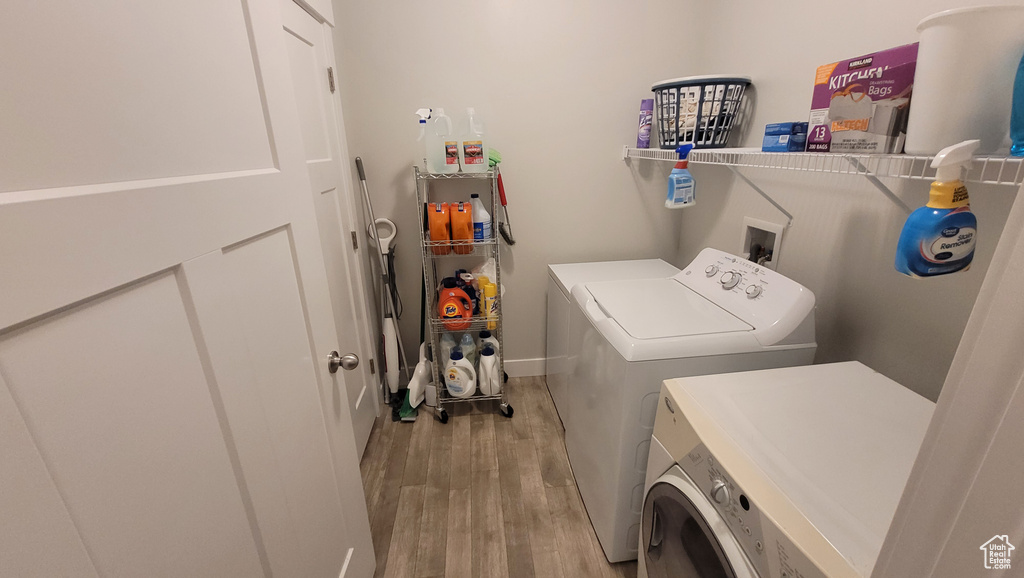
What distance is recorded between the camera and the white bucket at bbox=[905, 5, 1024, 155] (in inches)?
26.7

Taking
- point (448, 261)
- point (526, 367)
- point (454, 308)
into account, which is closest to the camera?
point (454, 308)

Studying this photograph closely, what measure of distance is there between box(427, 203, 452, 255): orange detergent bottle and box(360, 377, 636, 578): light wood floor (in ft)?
3.15

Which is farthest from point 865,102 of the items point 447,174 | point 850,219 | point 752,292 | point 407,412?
point 407,412

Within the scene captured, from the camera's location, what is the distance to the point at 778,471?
77 cm

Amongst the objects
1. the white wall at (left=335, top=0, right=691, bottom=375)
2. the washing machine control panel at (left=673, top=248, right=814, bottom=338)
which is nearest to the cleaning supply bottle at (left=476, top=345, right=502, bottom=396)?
the white wall at (left=335, top=0, right=691, bottom=375)

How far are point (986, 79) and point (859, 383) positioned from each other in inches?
26.8

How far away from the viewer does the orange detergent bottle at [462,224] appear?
1.90 meters

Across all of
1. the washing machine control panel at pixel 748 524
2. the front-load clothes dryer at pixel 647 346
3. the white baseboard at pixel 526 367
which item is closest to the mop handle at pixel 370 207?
the white baseboard at pixel 526 367

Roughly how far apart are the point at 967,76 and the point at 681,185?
2.92ft

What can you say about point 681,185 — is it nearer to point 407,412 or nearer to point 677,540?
point 677,540

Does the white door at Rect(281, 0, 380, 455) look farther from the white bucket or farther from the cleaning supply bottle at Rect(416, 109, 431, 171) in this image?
the white bucket

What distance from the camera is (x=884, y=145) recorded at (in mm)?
865

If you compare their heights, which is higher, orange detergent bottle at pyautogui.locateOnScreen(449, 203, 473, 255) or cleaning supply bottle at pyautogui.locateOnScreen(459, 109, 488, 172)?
cleaning supply bottle at pyautogui.locateOnScreen(459, 109, 488, 172)

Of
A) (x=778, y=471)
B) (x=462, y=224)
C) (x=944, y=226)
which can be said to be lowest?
(x=778, y=471)
